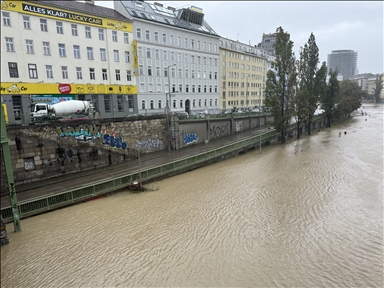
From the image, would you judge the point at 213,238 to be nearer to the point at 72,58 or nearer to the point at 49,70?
the point at 49,70

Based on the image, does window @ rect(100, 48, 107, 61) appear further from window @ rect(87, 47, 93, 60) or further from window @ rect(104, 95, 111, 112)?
window @ rect(104, 95, 111, 112)

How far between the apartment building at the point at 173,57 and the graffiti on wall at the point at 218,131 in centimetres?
827

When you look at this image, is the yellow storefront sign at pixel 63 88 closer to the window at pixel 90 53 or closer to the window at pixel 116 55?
the window at pixel 90 53

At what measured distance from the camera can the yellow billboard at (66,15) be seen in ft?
68.8

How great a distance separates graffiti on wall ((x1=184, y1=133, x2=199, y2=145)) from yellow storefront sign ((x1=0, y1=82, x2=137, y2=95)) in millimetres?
10541

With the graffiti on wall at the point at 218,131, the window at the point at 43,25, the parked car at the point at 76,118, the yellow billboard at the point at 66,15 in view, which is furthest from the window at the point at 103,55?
the graffiti on wall at the point at 218,131

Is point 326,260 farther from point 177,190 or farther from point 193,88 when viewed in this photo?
point 193,88

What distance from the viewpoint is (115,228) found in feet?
42.9

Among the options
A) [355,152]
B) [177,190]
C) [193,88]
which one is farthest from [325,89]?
[177,190]

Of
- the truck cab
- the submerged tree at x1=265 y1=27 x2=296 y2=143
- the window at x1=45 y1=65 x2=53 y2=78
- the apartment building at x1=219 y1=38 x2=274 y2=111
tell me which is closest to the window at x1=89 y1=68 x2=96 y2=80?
the window at x1=45 y1=65 x2=53 y2=78

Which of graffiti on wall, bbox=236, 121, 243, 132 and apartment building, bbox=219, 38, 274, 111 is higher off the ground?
apartment building, bbox=219, 38, 274, 111

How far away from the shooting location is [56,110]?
802 inches

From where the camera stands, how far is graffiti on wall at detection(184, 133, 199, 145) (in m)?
30.6

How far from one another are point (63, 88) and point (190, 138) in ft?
51.0
